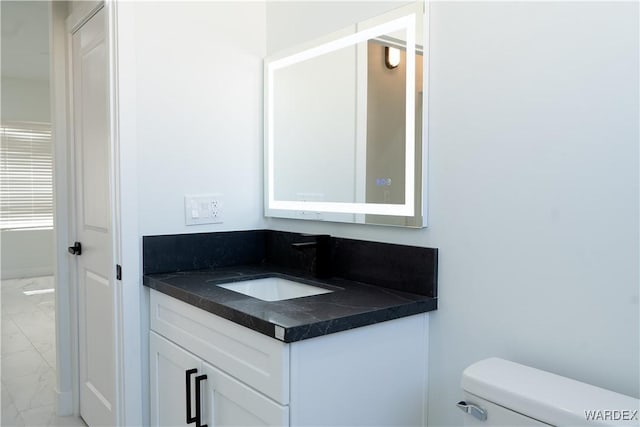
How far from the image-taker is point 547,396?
3.49 ft

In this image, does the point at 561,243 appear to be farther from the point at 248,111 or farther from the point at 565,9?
the point at 248,111

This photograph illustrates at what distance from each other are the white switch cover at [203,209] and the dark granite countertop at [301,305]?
0.25 meters

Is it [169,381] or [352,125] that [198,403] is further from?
[352,125]

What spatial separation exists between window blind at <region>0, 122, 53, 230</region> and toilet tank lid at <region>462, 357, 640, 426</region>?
6.11m

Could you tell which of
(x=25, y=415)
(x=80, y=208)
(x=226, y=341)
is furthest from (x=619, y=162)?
(x=25, y=415)

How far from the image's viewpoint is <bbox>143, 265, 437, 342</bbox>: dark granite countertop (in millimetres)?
1226

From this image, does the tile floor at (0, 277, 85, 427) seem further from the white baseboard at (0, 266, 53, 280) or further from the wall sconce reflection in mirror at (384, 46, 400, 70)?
the wall sconce reflection in mirror at (384, 46, 400, 70)

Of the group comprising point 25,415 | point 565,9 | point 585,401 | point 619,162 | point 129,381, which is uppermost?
point 565,9

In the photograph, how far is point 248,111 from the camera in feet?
7.05

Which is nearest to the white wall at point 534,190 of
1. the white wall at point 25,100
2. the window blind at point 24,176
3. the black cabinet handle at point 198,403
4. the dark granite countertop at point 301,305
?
the dark granite countertop at point 301,305

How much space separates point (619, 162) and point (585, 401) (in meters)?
0.53

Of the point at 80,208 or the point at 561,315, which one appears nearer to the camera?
the point at 561,315

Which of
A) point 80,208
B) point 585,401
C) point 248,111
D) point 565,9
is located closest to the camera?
point 585,401

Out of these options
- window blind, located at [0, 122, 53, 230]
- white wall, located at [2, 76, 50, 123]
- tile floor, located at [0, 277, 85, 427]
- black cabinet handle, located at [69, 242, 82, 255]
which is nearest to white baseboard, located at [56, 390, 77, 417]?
tile floor, located at [0, 277, 85, 427]
